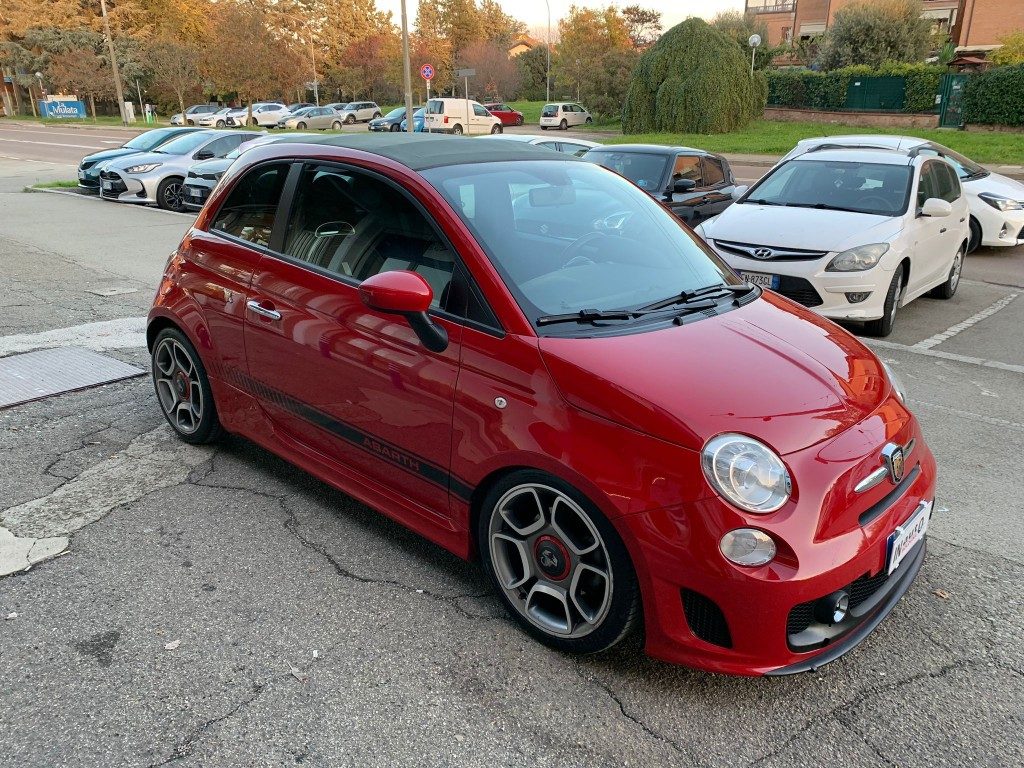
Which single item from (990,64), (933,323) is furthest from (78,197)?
(990,64)

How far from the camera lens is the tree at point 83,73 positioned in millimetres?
57156

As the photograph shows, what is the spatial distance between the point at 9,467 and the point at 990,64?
39.2 metres

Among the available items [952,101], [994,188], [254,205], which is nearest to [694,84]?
[952,101]

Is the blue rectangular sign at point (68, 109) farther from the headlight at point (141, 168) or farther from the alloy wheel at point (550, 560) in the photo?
the alloy wheel at point (550, 560)

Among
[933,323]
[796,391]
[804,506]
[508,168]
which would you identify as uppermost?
[508,168]

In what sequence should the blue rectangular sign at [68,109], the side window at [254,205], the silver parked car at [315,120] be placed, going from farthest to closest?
the blue rectangular sign at [68,109]
the silver parked car at [315,120]
the side window at [254,205]

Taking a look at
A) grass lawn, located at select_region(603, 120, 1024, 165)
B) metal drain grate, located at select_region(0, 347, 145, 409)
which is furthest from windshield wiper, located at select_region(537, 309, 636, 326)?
grass lawn, located at select_region(603, 120, 1024, 165)

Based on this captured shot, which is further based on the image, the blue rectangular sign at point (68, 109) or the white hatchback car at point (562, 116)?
the blue rectangular sign at point (68, 109)

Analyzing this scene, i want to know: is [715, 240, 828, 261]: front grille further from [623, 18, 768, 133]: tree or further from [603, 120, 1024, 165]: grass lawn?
[623, 18, 768, 133]: tree

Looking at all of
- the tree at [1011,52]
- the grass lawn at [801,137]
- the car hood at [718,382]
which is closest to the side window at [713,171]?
the car hood at [718,382]

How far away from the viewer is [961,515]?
3.85m

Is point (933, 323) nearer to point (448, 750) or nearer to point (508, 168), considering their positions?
point (508, 168)

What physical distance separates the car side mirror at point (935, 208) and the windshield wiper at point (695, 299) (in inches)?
187

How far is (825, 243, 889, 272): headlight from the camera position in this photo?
671 centimetres
